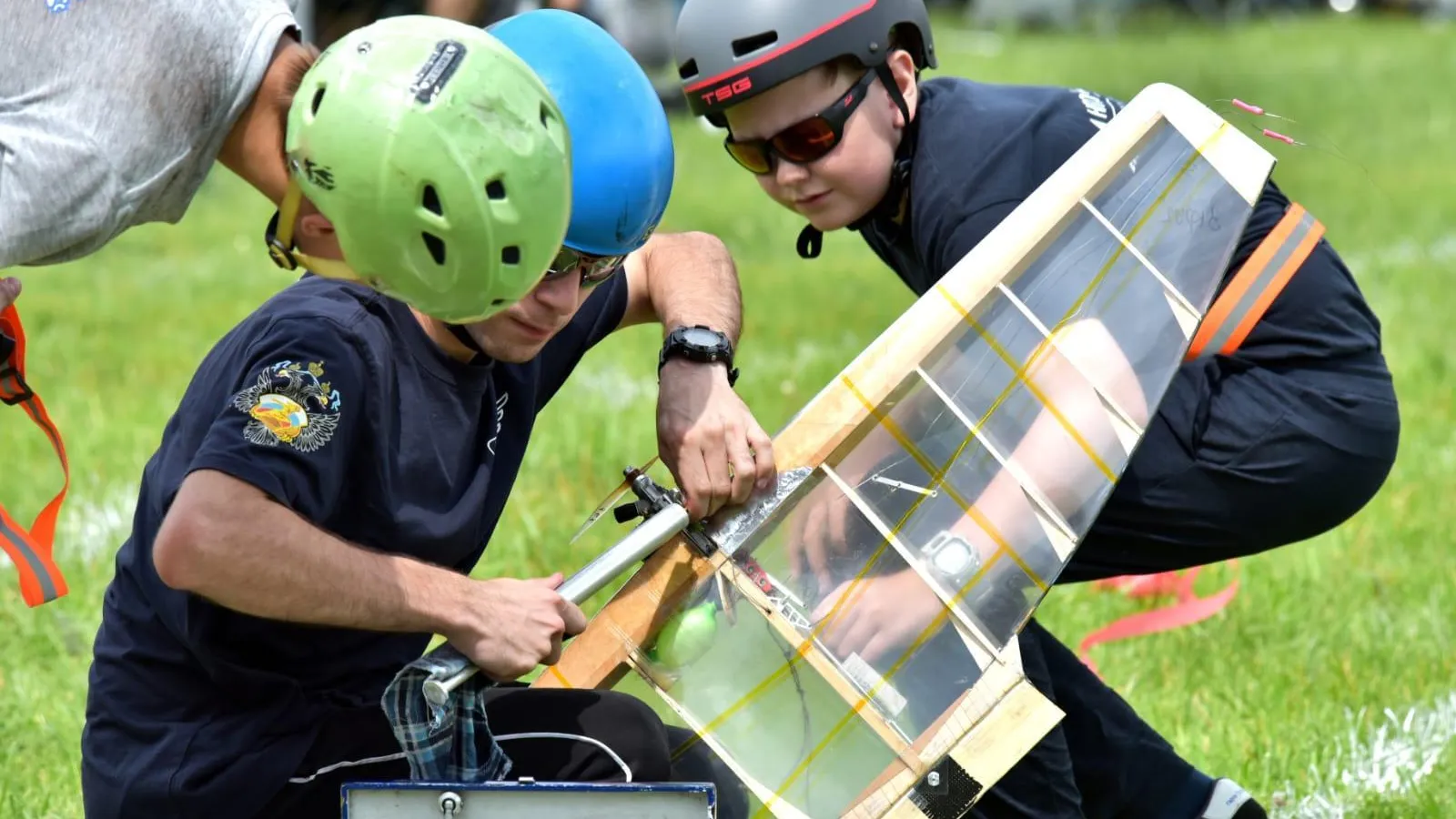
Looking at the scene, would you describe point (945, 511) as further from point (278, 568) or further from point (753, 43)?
point (278, 568)

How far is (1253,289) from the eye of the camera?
4.38 metres

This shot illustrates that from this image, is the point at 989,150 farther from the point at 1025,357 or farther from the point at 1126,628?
the point at 1126,628

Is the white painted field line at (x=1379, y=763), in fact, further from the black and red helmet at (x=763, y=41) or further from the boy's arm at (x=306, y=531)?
the boy's arm at (x=306, y=531)

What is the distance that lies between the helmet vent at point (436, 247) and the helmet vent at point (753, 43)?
1.81m

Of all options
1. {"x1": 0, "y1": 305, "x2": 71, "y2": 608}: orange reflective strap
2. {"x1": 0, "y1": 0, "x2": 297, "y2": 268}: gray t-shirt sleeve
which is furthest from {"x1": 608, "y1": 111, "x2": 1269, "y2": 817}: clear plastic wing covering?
{"x1": 0, "y1": 0, "x2": 297, "y2": 268}: gray t-shirt sleeve

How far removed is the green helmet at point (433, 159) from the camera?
2.78 m

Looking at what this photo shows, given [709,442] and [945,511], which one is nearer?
[709,442]

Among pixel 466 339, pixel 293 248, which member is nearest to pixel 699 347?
pixel 466 339

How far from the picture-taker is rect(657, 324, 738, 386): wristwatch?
3.86 meters

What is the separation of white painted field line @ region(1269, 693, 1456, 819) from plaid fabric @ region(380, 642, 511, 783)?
251 cm

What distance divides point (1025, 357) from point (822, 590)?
0.72m

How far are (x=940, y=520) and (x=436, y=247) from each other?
1.43m

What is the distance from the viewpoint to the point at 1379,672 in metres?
5.58

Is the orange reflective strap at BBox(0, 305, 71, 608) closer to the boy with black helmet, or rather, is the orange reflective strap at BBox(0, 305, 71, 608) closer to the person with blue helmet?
the person with blue helmet
